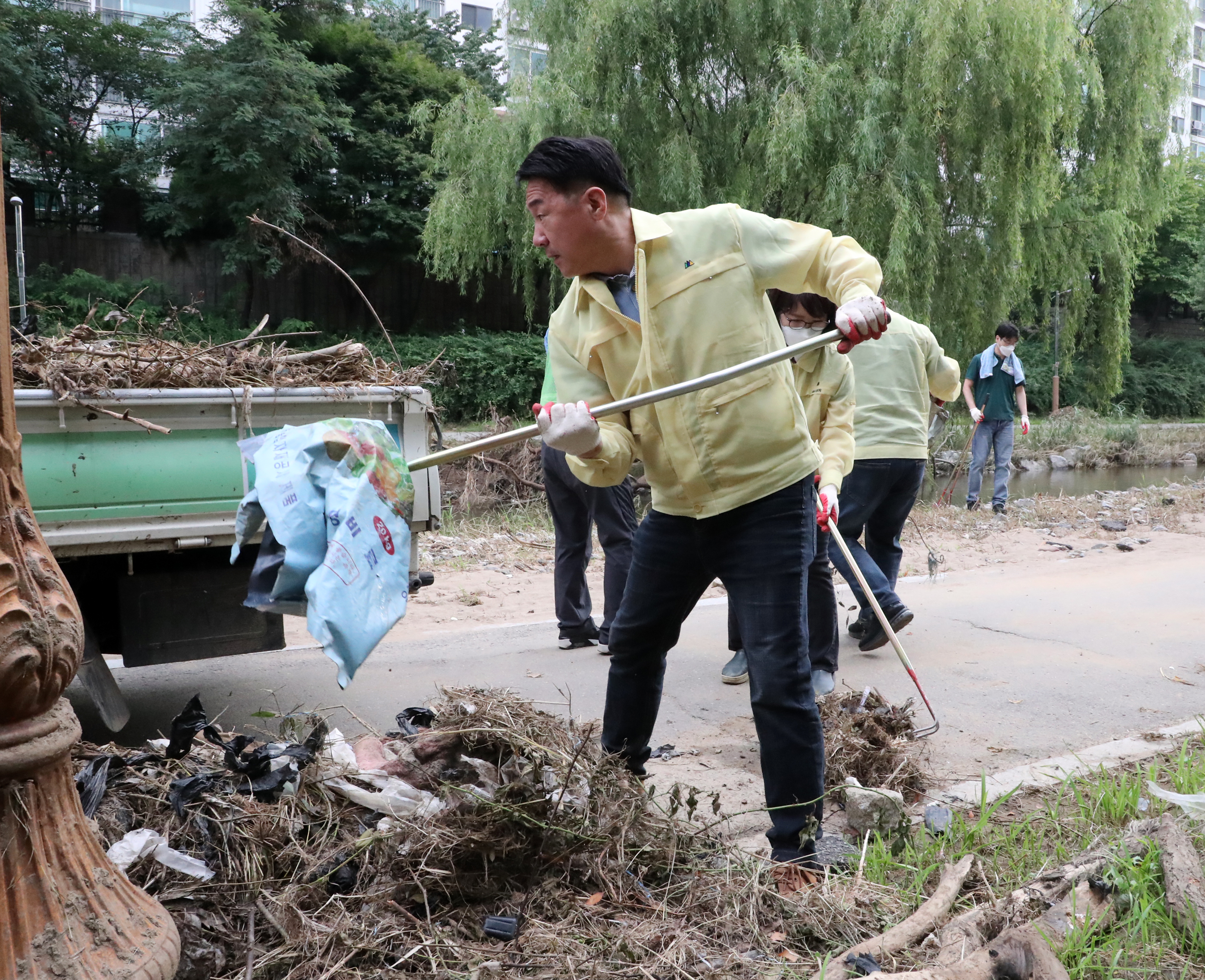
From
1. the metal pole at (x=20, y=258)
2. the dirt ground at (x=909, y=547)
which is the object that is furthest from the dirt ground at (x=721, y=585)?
the metal pole at (x=20, y=258)

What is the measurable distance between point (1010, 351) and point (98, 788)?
36.3ft

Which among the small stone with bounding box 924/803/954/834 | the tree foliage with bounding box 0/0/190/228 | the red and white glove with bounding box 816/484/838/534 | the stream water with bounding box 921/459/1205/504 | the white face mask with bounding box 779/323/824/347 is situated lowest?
the stream water with bounding box 921/459/1205/504

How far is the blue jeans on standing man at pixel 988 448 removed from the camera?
12.1 meters

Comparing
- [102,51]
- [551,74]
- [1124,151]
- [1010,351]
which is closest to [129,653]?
[1010,351]

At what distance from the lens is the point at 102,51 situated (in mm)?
21016

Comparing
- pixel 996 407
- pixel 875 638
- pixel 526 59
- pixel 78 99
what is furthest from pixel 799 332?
pixel 78 99

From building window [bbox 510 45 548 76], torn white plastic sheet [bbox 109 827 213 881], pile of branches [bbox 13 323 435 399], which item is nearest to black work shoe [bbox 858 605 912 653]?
pile of branches [bbox 13 323 435 399]

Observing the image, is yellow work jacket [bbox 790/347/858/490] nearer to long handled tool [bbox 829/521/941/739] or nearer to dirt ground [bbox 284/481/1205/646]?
long handled tool [bbox 829/521/941/739]

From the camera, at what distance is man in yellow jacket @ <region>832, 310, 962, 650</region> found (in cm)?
558

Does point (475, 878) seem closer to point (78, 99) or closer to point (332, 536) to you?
point (332, 536)

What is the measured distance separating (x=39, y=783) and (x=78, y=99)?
908 inches

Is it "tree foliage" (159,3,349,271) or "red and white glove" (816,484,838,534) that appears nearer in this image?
"red and white glove" (816,484,838,534)

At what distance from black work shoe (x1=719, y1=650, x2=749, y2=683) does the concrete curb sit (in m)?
1.47

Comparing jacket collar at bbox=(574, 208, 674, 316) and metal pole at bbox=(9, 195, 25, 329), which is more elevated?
metal pole at bbox=(9, 195, 25, 329)
